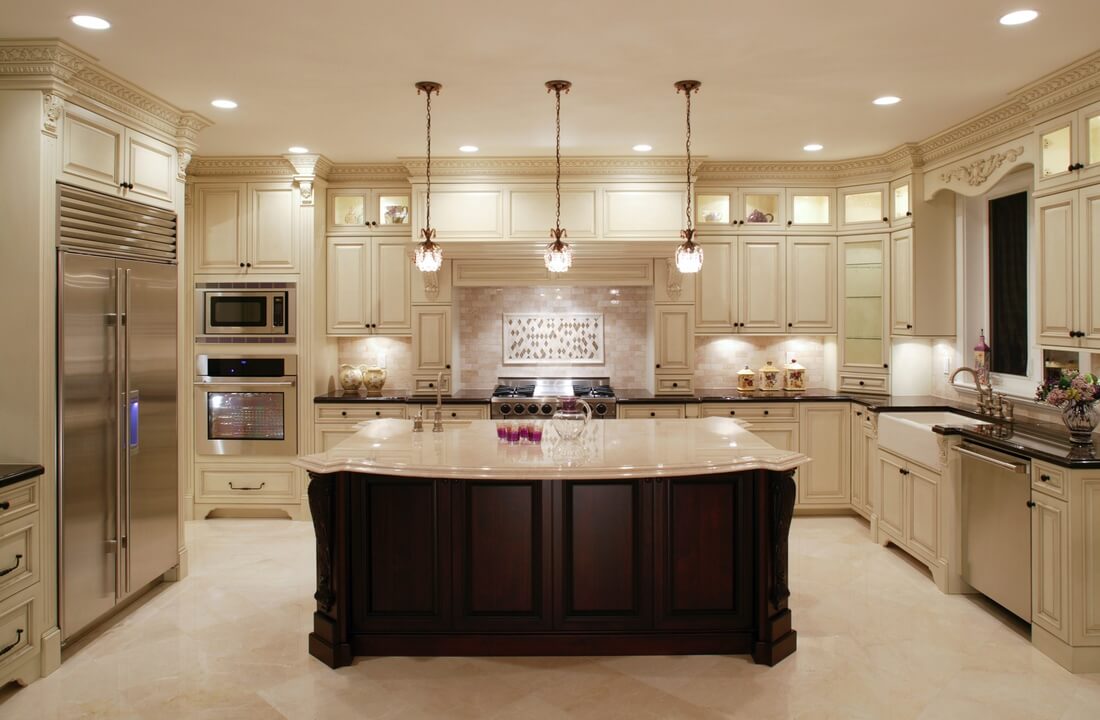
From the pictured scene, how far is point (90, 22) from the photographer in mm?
3145

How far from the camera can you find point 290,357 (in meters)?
5.77

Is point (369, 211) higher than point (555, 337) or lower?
higher

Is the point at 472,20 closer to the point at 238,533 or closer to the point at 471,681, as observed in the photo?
the point at 471,681

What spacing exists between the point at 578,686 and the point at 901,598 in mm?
2095

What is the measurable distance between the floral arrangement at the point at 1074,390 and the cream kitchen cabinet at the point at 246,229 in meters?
4.99

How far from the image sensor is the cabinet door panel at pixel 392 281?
19.8ft

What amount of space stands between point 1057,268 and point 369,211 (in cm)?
470

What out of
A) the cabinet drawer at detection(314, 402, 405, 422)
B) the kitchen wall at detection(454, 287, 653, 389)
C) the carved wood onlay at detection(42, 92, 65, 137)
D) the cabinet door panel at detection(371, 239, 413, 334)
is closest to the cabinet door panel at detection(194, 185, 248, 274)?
the cabinet door panel at detection(371, 239, 413, 334)

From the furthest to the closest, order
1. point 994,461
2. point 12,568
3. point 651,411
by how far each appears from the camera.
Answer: point 651,411, point 994,461, point 12,568

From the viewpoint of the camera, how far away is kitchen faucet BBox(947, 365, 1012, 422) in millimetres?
4434

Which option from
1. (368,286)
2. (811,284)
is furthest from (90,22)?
(811,284)

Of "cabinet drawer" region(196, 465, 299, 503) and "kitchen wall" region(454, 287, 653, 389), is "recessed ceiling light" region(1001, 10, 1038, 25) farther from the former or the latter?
"cabinet drawer" region(196, 465, 299, 503)

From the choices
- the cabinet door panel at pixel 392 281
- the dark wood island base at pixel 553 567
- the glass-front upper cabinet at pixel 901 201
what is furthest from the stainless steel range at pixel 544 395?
the glass-front upper cabinet at pixel 901 201

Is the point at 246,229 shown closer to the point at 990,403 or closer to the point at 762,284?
the point at 762,284
